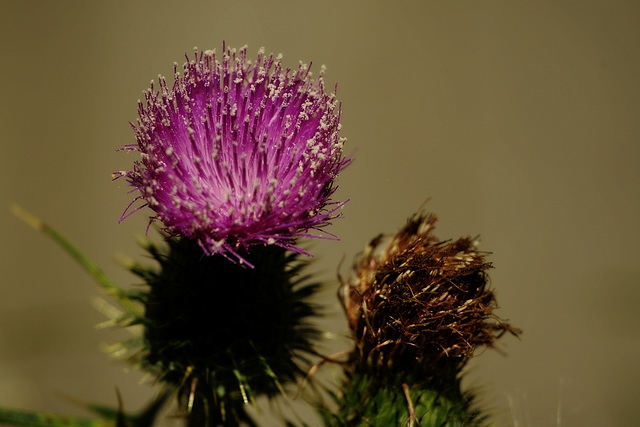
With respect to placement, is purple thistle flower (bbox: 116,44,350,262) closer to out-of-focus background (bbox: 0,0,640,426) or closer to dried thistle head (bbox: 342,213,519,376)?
dried thistle head (bbox: 342,213,519,376)

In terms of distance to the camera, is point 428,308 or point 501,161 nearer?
point 428,308

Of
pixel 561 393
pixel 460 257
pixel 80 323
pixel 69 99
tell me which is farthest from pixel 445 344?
pixel 69 99

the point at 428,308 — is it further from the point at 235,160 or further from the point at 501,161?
the point at 501,161

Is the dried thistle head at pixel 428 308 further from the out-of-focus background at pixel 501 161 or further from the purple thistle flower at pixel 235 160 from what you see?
the out-of-focus background at pixel 501 161

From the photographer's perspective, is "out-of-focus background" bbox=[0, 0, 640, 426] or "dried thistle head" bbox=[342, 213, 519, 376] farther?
"out-of-focus background" bbox=[0, 0, 640, 426]

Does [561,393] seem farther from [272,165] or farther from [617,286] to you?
[617,286]

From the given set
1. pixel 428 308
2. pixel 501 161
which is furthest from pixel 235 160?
pixel 501 161

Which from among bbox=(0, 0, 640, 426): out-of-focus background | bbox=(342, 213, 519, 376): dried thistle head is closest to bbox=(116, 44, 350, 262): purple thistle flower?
bbox=(342, 213, 519, 376): dried thistle head

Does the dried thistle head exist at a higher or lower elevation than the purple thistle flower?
lower
